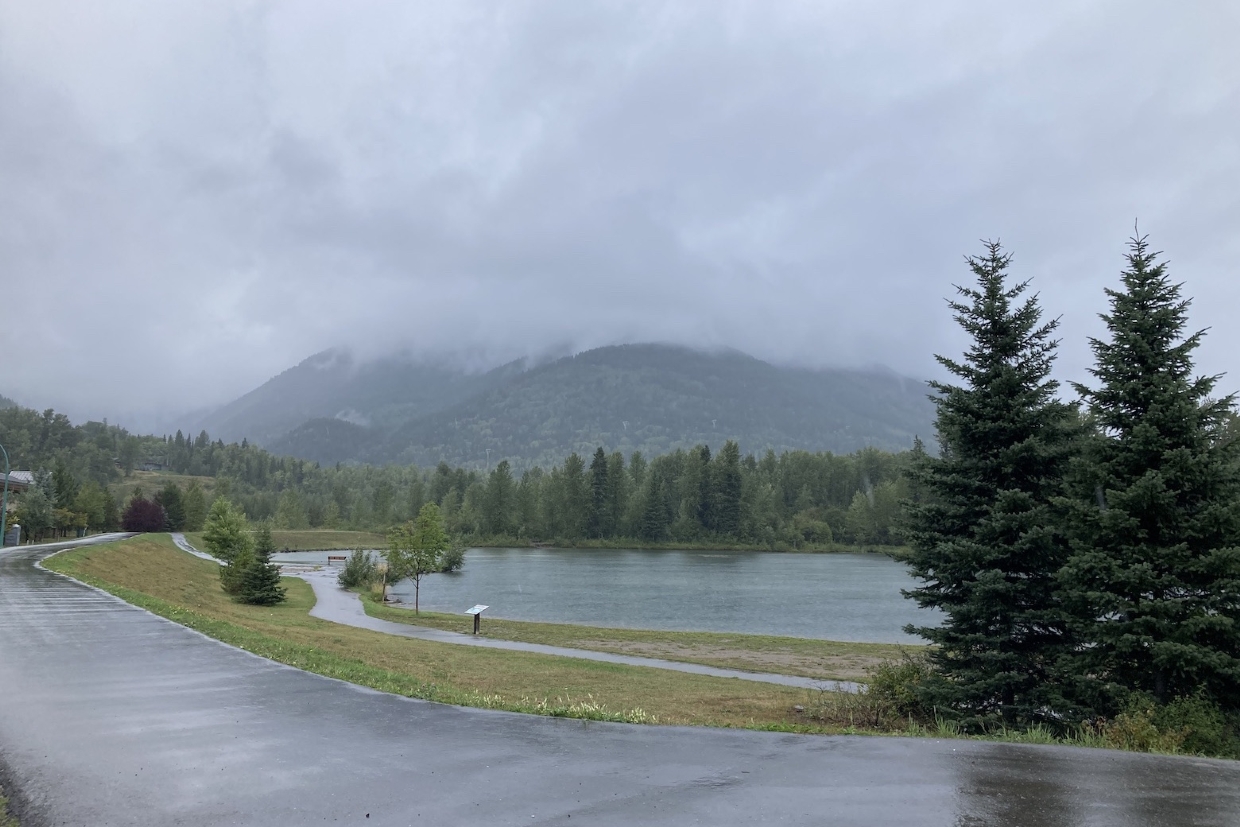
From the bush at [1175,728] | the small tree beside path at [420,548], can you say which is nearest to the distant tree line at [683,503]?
the small tree beside path at [420,548]

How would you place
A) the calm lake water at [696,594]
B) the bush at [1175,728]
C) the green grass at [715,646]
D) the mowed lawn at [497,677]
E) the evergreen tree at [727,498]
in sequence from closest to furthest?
the bush at [1175,728]
the mowed lawn at [497,677]
the green grass at [715,646]
the calm lake water at [696,594]
the evergreen tree at [727,498]

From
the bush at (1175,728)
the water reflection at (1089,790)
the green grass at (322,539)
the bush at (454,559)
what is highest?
the water reflection at (1089,790)

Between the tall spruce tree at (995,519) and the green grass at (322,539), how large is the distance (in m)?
140

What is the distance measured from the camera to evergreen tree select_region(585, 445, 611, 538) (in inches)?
6137

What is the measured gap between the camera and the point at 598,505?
514 ft

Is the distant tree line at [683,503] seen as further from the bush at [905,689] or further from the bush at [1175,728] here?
the bush at [1175,728]

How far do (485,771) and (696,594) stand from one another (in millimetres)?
62932

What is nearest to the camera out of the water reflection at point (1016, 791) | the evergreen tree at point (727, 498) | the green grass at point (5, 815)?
the green grass at point (5, 815)

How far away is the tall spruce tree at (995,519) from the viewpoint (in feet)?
53.9

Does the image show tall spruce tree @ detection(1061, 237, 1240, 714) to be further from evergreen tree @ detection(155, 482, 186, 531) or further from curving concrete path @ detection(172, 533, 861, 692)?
evergreen tree @ detection(155, 482, 186, 531)

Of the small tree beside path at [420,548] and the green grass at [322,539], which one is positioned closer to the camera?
the small tree beside path at [420,548]

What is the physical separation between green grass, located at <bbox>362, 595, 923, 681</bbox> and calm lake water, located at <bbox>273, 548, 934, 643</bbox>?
3.72 m

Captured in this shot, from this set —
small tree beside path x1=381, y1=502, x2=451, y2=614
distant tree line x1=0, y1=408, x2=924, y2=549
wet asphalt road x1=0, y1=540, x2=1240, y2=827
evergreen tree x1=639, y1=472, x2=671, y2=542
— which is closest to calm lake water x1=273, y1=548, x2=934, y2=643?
small tree beside path x1=381, y1=502, x2=451, y2=614

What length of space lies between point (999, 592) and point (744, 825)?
12.4 metres
